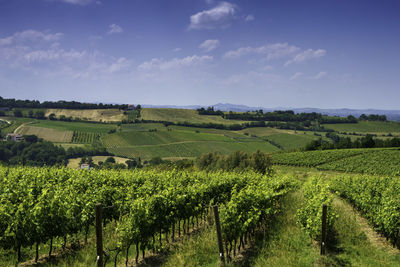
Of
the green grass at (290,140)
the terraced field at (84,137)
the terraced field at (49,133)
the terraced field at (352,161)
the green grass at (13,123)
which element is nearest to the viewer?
the terraced field at (352,161)

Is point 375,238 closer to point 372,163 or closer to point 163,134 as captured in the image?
point 372,163

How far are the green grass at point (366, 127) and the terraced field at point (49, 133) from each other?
158 m

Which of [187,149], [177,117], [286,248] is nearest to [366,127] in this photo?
[187,149]

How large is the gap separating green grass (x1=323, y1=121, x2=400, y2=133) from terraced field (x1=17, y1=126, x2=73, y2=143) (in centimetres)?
15797

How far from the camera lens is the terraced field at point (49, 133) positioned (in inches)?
5108

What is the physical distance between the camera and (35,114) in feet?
567

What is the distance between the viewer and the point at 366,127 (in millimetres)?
161875

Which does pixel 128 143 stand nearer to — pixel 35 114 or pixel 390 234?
pixel 35 114

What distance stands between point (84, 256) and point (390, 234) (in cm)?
1316

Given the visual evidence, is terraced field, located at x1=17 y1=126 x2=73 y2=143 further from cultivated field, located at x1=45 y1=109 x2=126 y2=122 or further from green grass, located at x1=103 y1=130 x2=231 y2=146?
cultivated field, located at x1=45 y1=109 x2=126 y2=122

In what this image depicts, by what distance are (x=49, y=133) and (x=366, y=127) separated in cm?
18666

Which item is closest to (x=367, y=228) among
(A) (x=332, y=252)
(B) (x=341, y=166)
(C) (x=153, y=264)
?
(A) (x=332, y=252)

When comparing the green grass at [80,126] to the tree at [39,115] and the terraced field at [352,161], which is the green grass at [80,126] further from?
the terraced field at [352,161]

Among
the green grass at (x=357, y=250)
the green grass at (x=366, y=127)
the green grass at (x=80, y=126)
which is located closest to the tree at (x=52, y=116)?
the green grass at (x=80, y=126)
